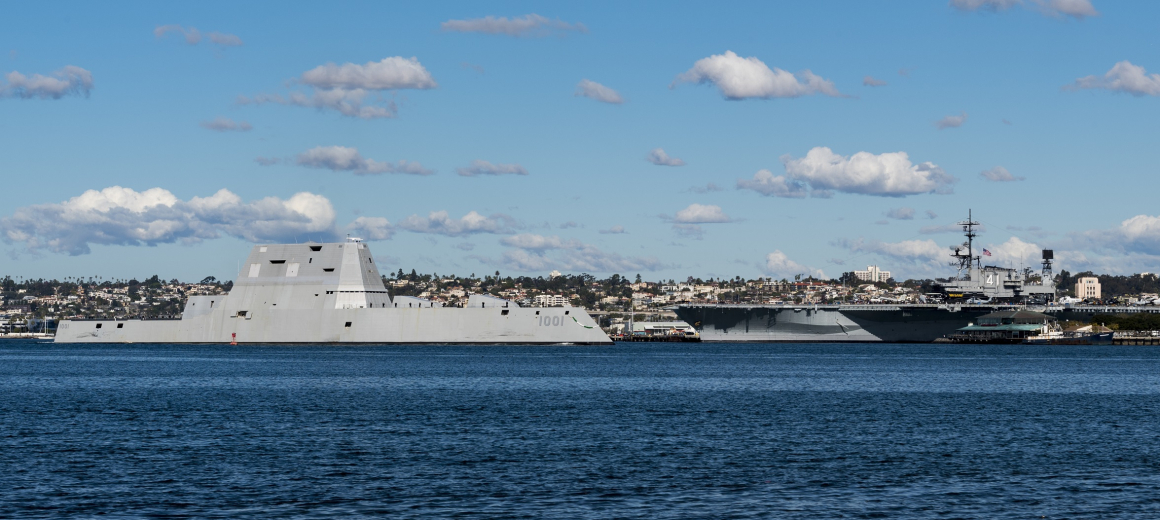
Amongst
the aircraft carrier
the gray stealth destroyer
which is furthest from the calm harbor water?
the aircraft carrier

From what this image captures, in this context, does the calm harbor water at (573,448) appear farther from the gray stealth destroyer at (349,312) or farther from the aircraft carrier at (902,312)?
the aircraft carrier at (902,312)

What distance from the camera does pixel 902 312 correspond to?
99688mm

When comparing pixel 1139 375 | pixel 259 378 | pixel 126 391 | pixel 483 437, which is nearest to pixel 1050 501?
pixel 483 437

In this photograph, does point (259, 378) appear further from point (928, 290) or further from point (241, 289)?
point (928, 290)

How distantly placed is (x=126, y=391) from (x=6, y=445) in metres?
16.2

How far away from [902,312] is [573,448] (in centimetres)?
8061

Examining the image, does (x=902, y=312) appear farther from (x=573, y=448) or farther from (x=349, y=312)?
(x=573, y=448)

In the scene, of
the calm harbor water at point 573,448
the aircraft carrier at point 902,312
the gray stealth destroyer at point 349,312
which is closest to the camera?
the calm harbor water at point 573,448

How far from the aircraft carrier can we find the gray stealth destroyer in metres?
26.2

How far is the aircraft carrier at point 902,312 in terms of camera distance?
10019 cm

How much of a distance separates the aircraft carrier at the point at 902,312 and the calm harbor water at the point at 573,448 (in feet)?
175

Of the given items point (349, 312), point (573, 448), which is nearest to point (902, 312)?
point (349, 312)

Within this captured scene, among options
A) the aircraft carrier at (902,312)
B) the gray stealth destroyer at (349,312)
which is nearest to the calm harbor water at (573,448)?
the gray stealth destroyer at (349,312)

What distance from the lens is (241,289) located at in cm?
8250
